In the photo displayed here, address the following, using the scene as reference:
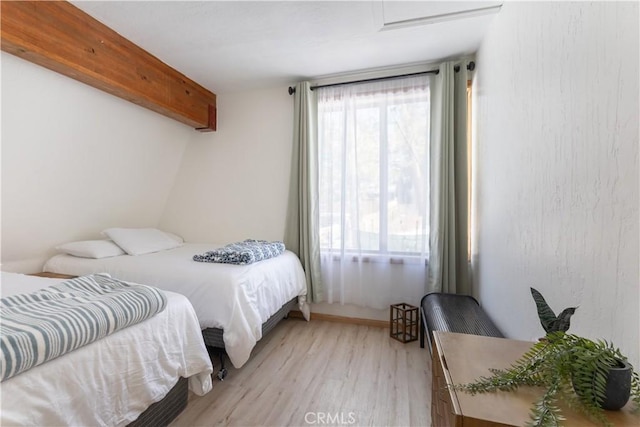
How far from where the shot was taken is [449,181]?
2449 mm

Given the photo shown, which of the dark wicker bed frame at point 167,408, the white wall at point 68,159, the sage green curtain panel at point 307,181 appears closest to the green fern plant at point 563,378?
the dark wicker bed frame at point 167,408

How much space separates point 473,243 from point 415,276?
59cm

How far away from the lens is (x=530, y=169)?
1376mm

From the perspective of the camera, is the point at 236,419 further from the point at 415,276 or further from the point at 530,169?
the point at 530,169

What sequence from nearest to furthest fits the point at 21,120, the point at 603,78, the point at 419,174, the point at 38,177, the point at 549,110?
the point at 603,78
the point at 549,110
the point at 21,120
the point at 38,177
the point at 419,174

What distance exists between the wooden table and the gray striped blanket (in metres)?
1.18

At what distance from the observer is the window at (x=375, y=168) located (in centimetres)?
260

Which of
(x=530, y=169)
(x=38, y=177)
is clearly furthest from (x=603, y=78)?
(x=38, y=177)

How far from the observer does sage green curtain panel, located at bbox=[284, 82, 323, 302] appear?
2.83 metres

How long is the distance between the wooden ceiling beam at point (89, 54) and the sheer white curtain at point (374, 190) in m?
1.43

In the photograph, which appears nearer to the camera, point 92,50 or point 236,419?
point 236,419

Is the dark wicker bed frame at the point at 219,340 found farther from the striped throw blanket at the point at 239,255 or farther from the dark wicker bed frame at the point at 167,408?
the striped throw blanket at the point at 239,255

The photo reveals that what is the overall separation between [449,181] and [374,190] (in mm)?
664

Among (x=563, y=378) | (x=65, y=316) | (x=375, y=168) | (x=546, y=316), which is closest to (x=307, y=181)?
(x=375, y=168)
